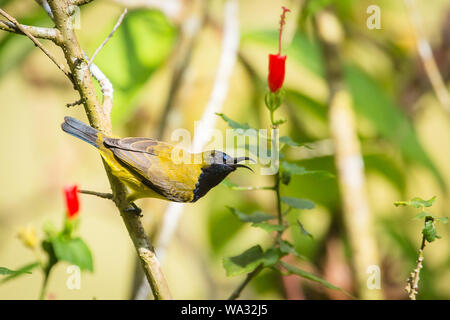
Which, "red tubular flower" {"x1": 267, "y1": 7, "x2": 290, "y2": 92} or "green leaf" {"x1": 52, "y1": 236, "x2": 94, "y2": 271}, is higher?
"red tubular flower" {"x1": 267, "y1": 7, "x2": 290, "y2": 92}

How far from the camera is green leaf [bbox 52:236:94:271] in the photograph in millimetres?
727

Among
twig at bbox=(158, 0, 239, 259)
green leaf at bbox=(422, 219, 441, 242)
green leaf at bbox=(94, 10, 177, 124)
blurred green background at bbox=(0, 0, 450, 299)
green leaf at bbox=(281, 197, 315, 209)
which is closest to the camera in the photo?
green leaf at bbox=(422, 219, 441, 242)

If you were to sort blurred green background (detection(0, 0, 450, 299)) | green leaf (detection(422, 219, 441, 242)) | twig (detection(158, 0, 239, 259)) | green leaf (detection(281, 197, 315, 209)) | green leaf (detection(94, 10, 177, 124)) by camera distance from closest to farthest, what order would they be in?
green leaf (detection(422, 219, 441, 242)) → green leaf (detection(281, 197, 315, 209)) → twig (detection(158, 0, 239, 259)) → green leaf (detection(94, 10, 177, 124)) → blurred green background (detection(0, 0, 450, 299))

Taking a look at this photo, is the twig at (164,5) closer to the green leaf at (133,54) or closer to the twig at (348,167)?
the green leaf at (133,54)

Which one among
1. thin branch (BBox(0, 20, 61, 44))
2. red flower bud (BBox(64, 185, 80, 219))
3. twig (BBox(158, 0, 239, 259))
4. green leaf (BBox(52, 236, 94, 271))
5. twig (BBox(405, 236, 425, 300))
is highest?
twig (BBox(158, 0, 239, 259))

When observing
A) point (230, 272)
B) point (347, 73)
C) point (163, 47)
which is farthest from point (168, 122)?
point (230, 272)

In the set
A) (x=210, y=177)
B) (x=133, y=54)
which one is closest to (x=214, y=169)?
(x=210, y=177)

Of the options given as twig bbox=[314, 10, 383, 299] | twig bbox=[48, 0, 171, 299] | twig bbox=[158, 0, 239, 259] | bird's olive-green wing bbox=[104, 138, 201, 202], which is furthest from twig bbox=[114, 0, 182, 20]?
twig bbox=[48, 0, 171, 299]

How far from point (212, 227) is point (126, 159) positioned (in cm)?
86

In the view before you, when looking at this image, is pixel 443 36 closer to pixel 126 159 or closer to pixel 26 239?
pixel 126 159

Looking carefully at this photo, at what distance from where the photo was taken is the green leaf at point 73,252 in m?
0.73

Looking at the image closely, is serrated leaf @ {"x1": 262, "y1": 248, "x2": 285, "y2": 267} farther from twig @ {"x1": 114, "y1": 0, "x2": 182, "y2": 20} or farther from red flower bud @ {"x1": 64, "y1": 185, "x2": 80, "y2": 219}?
twig @ {"x1": 114, "y1": 0, "x2": 182, "y2": 20}

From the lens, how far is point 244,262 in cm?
69

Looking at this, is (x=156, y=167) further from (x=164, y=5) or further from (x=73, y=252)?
(x=164, y=5)
